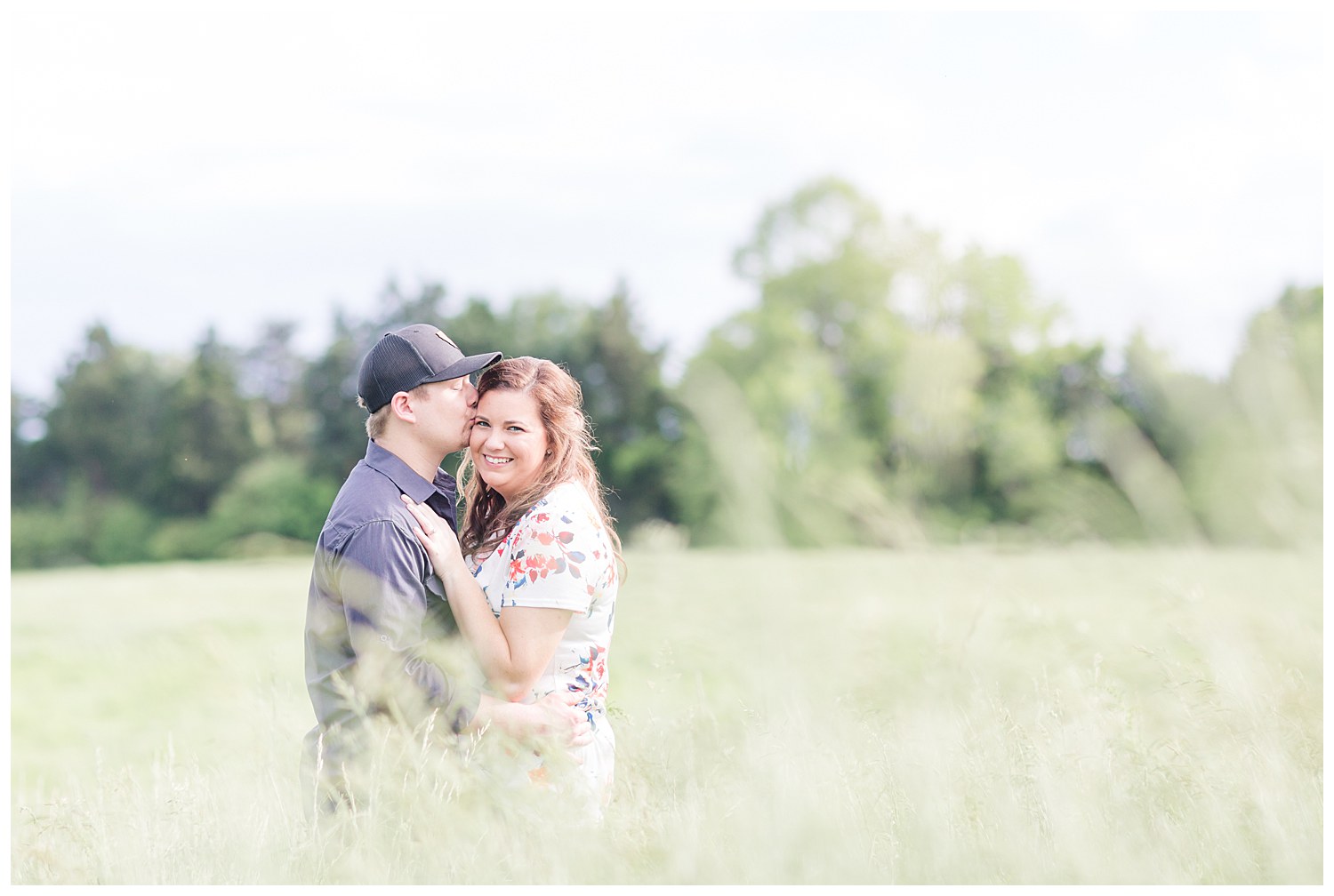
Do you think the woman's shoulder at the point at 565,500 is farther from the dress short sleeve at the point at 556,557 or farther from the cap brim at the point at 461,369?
the cap brim at the point at 461,369

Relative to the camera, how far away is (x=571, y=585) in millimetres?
3883

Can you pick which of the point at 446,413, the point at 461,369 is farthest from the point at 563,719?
the point at 461,369

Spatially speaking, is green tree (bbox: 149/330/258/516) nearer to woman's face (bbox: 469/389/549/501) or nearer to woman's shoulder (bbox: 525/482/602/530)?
woman's face (bbox: 469/389/549/501)

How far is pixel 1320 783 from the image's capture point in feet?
12.6

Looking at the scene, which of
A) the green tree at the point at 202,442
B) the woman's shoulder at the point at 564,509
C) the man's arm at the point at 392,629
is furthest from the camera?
the green tree at the point at 202,442

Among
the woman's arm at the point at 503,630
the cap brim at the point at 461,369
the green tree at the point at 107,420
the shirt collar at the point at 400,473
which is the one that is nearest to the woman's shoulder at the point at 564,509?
the woman's arm at the point at 503,630

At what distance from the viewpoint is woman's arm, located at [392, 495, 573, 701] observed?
3875 millimetres

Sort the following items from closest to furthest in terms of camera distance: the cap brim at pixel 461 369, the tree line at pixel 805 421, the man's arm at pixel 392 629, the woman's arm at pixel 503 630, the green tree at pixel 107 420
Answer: the tree line at pixel 805 421 < the man's arm at pixel 392 629 < the woman's arm at pixel 503 630 < the cap brim at pixel 461 369 < the green tree at pixel 107 420

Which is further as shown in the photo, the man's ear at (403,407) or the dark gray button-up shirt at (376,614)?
the man's ear at (403,407)

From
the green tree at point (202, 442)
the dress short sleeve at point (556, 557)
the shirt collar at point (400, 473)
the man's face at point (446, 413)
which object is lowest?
the green tree at point (202, 442)

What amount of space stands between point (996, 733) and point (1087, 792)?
13.5 inches

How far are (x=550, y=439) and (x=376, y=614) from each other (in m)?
0.95

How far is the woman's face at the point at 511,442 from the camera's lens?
421cm

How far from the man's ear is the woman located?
10.2 inches
